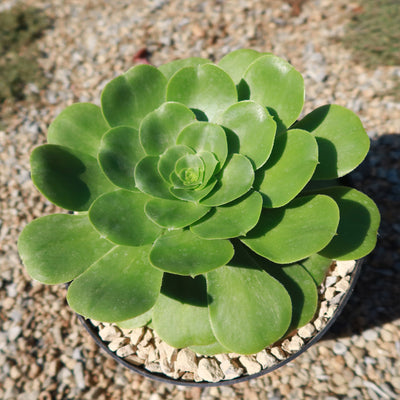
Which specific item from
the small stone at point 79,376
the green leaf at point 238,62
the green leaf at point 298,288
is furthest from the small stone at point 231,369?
the green leaf at point 238,62

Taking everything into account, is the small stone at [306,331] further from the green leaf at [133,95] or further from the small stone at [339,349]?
the green leaf at [133,95]

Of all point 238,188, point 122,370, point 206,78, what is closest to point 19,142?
point 122,370

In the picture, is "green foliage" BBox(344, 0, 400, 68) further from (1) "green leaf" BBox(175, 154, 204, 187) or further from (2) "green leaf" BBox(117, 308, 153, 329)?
(2) "green leaf" BBox(117, 308, 153, 329)

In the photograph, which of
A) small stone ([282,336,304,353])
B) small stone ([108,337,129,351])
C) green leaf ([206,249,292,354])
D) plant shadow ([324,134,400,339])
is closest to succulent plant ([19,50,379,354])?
green leaf ([206,249,292,354])

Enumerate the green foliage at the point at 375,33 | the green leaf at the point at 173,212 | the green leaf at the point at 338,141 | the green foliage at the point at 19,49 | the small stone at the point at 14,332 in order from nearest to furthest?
1. the green leaf at the point at 173,212
2. the green leaf at the point at 338,141
3. the small stone at the point at 14,332
4. the green foliage at the point at 375,33
5. the green foliage at the point at 19,49

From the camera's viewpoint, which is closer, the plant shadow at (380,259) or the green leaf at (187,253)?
the green leaf at (187,253)

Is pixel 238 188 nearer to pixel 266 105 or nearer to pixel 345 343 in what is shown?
pixel 266 105

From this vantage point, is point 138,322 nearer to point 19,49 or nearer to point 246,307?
point 246,307
